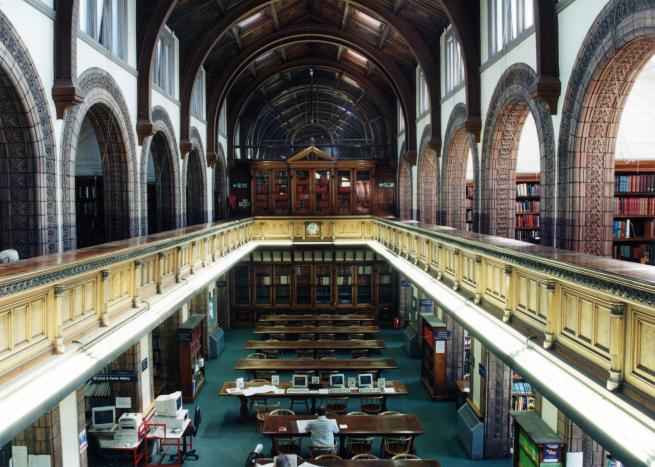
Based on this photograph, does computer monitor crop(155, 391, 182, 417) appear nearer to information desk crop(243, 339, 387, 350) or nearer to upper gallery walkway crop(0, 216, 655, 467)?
upper gallery walkway crop(0, 216, 655, 467)

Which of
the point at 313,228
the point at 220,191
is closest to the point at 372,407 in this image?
the point at 313,228

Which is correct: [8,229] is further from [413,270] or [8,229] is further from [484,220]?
[484,220]

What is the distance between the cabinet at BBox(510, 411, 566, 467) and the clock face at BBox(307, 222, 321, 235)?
40.2 feet

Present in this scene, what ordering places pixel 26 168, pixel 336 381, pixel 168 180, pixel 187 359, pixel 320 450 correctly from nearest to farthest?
pixel 26 168 → pixel 320 450 → pixel 336 381 → pixel 187 359 → pixel 168 180

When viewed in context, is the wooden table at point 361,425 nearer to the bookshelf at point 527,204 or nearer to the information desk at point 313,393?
the information desk at point 313,393

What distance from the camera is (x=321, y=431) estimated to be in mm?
9070

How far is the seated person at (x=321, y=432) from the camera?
9023 mm

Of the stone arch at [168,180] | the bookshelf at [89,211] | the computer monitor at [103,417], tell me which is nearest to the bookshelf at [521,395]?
the computer monitor at [103,417]

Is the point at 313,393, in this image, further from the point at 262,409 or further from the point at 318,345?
the point at 318,345

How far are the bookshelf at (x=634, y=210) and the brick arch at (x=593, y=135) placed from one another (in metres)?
4.23

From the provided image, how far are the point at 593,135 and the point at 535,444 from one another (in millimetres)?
4046

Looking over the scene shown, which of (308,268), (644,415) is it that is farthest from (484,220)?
(308,268)

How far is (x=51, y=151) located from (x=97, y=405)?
532 cm

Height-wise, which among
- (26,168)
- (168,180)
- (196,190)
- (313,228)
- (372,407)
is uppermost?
(168,180)
